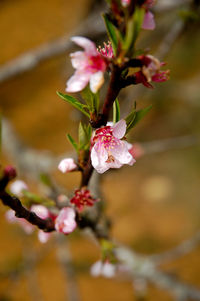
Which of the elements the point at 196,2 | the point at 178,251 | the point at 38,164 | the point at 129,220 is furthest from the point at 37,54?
the point at 129,220

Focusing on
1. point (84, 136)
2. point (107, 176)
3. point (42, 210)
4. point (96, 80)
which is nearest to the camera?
point (96, 80)

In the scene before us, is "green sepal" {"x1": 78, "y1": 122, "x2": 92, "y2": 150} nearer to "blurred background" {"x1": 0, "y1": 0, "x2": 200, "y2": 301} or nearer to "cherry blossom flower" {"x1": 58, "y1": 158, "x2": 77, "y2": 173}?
"cherry blossom flower" {"x1": 58, "y1": 158, "x2": 77, "y2": 173}

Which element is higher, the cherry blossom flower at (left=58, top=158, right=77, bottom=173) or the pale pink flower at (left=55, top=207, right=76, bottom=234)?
the cherry blossom flower at (left=58, top=158, right=77, bottom=173)

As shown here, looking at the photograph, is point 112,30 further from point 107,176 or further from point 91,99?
point 107,176

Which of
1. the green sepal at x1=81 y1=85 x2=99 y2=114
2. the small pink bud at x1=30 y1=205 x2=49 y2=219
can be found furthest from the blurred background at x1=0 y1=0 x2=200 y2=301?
the green sepal at x1=81 y1=85 x2=99 y2=114

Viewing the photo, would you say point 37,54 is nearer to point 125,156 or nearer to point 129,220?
point 125,156

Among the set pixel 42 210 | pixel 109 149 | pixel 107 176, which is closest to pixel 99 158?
pixel 109 149

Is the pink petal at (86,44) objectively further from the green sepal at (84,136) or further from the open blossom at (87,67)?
the green sepal at (84,136)
